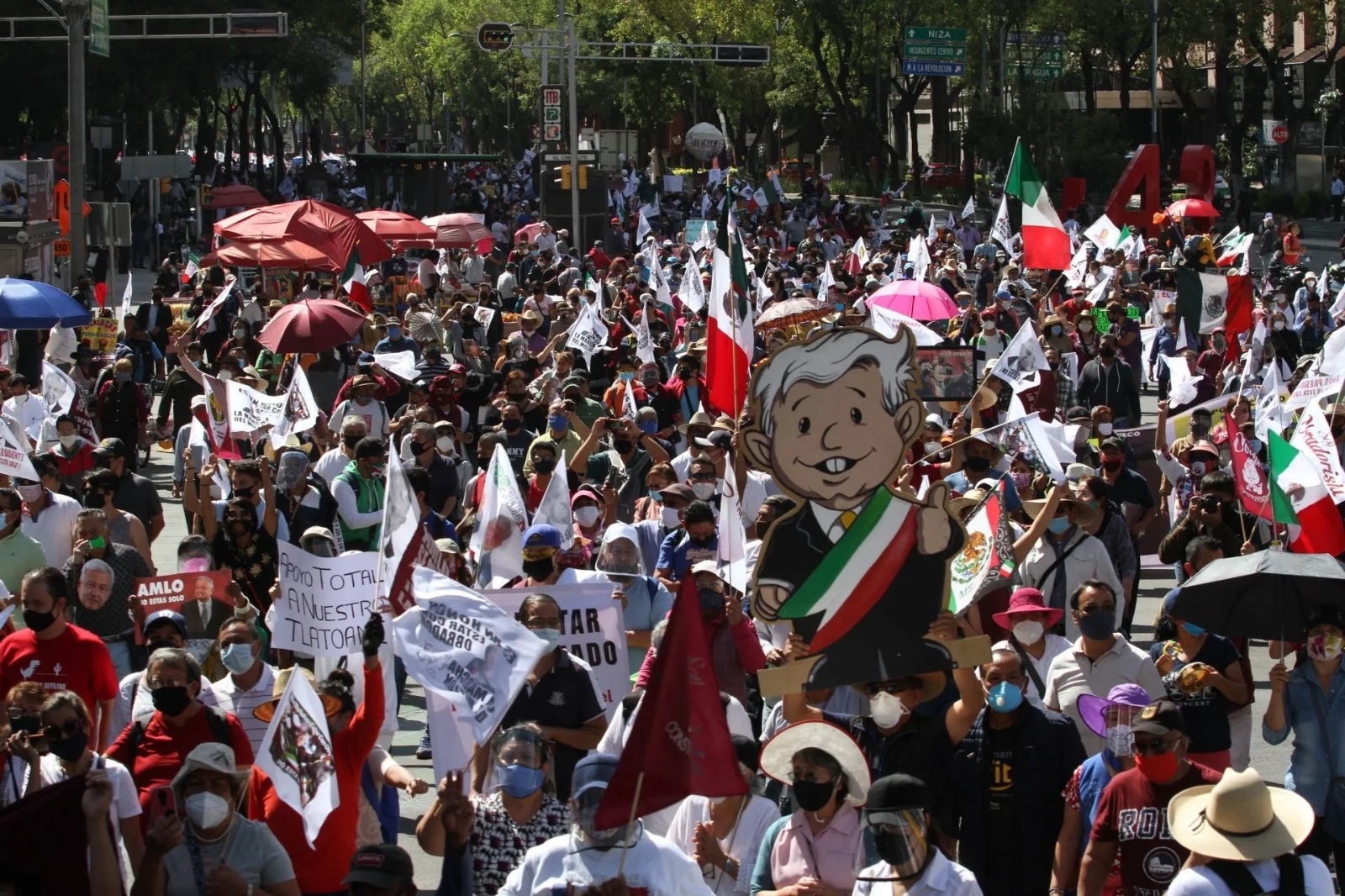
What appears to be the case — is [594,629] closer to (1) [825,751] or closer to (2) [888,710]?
(2) [888,710]

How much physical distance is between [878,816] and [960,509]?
4086 mm

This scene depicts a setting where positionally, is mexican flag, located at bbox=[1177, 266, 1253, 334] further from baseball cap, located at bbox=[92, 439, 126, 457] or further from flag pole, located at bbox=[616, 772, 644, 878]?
flag pole, located at bbox=[616, 772, 644, 878]

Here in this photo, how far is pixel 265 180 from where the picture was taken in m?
64.6

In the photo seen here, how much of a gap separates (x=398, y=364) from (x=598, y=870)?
10.4 meters

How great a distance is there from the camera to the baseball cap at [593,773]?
555cm

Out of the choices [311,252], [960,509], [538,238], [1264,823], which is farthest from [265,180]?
[1264,823]

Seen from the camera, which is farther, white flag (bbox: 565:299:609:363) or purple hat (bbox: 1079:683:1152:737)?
white flag (bbox: 565:299:609:363)

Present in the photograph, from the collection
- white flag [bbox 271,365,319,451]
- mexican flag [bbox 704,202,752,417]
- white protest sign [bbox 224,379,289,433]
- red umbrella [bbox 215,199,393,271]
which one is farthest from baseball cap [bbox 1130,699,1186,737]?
red umbrella [bbox 215,199,393,271]

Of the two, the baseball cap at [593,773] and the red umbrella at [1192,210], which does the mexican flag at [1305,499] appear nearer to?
the baseball cap at [593,773]

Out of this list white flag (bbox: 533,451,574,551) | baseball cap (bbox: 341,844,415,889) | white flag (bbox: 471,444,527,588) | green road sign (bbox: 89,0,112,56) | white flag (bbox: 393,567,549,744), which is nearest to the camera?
baseball cap (bbox: 341,844,415,889)

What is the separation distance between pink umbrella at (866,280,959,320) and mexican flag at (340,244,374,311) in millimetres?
7038

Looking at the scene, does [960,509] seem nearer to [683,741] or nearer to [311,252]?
[683,741]

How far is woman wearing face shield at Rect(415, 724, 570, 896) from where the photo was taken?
5.98 metres

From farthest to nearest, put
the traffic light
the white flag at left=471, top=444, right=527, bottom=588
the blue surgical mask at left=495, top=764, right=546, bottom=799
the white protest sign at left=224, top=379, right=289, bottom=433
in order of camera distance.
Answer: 1. the traffic light
2. the white protest sign at left=224, top=379, right=289, bottom=433
3. the white flag at left=471, top=444, right=527, bottom=588
4. the blue surgical mask at left=495, top=764, right=546, bottom=799
